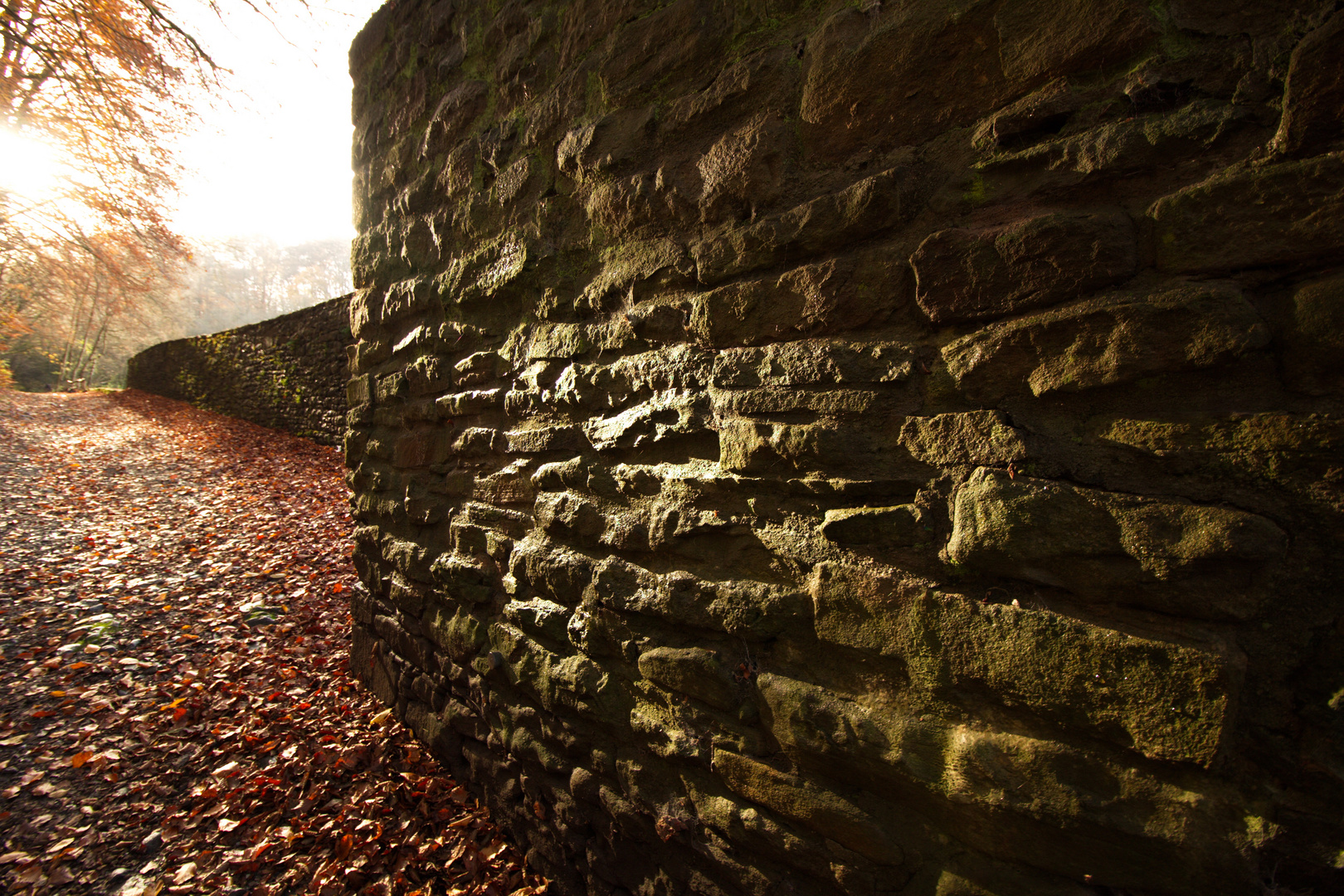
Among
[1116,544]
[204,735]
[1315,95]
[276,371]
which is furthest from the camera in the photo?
[276,371]

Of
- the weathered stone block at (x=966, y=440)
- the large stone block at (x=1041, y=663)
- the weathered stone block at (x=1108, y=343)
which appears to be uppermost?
the weathered stone block at (x=1108, y=343)

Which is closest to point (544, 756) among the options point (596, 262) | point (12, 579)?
point (596, 262)

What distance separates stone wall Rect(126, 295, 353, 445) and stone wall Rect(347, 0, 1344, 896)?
8250 millimetres

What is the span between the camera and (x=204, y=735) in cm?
258

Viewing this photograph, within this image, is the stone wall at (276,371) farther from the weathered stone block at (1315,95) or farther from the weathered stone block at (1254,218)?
the weathered stone block at (1315,95)

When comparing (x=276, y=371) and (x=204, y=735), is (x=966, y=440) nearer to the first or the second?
(x=204, y=735)

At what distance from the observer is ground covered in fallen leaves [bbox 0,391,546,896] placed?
1.96m

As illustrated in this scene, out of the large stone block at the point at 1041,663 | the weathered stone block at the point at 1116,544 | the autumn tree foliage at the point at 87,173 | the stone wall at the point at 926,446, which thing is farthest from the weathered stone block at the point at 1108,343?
the autumn tree foliage at the point at 87,173

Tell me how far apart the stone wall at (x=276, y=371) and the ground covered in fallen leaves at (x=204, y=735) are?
4.28 metres

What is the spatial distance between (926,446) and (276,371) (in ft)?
40.9

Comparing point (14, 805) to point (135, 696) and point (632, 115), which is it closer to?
point (135, 696)

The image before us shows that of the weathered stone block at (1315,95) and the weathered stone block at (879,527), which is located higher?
the weathered stone block at (1315,95)

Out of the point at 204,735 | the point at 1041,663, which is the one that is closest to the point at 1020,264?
the point at 1041,663

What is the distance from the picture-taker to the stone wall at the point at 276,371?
30.7 feet
